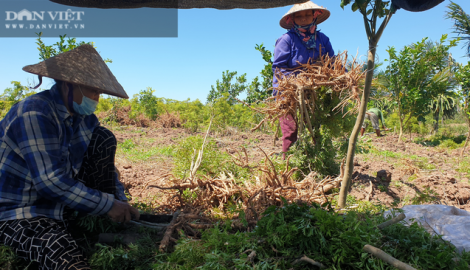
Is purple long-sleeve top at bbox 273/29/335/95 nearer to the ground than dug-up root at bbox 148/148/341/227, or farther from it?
farther from it

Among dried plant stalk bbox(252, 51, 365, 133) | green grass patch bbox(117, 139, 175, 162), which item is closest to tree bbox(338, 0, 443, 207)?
dried plant stalk bbox(252, 51, 365, 133)

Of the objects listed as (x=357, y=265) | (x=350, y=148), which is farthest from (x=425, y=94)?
(x=357, y=265)

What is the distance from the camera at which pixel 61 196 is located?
194 centimetres

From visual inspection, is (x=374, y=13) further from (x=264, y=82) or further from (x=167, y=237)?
(x=264, y=82)

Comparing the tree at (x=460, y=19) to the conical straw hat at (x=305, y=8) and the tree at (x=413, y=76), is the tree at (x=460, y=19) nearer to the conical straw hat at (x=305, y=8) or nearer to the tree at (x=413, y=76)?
the tree at (x=413, y=76)

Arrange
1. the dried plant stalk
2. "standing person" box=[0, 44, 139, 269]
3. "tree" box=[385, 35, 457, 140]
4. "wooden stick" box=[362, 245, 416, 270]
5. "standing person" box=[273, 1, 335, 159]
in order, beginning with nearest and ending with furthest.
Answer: "wooden stick" box=[362, 245, 416, 270]
"standing person" box=[0, 44, 139, 269]
the dried plant stalk
"standing person" box=[273, 1, 335, 159]
"tree" box=[385, 35, 457, 140]

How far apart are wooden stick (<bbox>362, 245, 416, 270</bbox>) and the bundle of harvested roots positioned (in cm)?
193

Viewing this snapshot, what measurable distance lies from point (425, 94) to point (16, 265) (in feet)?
43.3

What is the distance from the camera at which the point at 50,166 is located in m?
1.87

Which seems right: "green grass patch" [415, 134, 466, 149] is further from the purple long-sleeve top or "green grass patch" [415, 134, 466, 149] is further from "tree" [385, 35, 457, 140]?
the purple long-sleeve top

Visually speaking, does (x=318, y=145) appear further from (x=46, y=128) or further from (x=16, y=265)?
(x=16, y=265)

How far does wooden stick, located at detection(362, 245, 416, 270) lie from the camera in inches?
57.1

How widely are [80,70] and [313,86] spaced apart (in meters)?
2.41

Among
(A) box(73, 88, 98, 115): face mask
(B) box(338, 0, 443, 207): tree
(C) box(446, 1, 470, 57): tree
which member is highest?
(C) box(446, 1, 470, 57): tree
